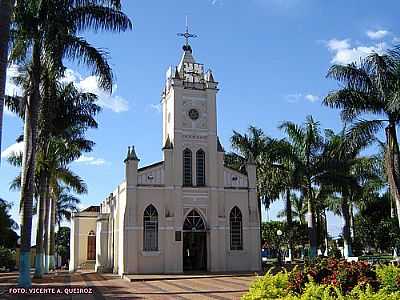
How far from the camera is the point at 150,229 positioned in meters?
30.6

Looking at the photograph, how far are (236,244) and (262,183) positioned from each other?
442 cm

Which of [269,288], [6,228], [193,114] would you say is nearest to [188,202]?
[193,114]

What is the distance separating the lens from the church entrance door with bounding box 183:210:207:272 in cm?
3153

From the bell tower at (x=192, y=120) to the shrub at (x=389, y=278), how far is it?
2095 cm

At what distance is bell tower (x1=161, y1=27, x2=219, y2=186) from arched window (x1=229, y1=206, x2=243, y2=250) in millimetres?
2319

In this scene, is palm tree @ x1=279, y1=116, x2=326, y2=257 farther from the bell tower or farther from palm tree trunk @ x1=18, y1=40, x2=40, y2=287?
palm tree trunk @ x1=18, y1=40, x2=40, y2=287

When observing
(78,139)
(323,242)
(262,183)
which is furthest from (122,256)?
(323,242)

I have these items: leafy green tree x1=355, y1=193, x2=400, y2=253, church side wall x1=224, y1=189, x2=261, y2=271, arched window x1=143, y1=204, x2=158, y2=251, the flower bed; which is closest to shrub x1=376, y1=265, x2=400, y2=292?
the flower bed

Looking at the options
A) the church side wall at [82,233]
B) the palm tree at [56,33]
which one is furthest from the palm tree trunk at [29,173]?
the church side wall at [82,233]

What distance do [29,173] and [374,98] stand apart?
1471 cm

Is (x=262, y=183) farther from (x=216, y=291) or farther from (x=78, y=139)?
(x=216, y=291)

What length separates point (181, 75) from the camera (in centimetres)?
3344

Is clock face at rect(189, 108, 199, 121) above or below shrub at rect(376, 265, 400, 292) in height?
above

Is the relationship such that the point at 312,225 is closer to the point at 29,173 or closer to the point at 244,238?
the point at 244,238
